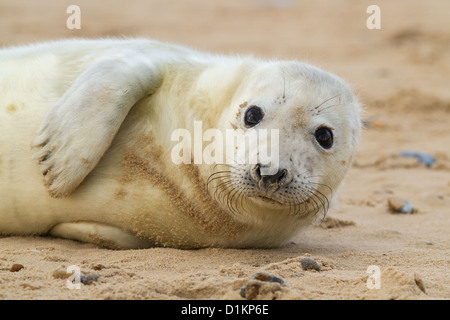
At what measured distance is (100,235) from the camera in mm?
4000

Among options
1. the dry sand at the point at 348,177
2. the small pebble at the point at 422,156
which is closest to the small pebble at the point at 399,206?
the dry sand at the point at 348,177

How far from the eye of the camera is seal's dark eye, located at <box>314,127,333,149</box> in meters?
3.84

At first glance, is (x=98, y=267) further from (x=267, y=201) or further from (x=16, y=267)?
(x=267, y=201)

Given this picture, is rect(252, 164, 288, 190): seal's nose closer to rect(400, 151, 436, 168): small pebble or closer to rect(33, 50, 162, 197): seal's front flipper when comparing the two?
rect(33, 50, 162, 197): seal's front flipper

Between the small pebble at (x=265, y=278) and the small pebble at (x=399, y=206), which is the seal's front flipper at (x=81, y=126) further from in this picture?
the small pebble at (x=399, y=206)

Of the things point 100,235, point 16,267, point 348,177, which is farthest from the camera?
point 348,177

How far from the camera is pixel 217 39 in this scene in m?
12.5

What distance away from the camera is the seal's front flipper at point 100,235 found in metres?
4.00

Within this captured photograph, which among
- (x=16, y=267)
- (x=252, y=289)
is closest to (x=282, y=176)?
(x=252, y=289)

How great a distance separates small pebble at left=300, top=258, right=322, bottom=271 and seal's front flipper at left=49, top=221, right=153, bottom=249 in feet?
3.09

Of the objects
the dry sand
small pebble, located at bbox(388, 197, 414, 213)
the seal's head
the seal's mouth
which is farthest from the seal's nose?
small pebble, located at bbox(388, 197, 414, 213)

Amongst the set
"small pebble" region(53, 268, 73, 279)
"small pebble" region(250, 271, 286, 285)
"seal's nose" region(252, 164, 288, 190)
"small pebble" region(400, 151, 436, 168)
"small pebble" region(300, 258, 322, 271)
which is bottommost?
"small pebble" region(300, 258, 322, 271)

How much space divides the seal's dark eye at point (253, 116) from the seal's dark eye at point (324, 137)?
305mm

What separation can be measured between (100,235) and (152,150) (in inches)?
21.4
